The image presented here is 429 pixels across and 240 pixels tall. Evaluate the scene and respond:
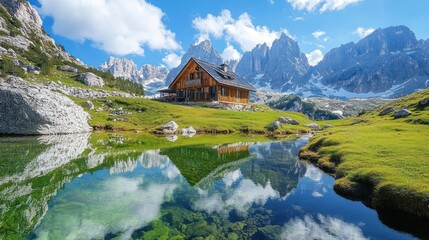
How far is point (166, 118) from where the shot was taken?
58.7m

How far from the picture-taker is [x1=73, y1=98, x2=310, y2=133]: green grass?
5447cm

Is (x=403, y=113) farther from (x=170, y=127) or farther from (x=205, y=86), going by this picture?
(x=205, y=86)

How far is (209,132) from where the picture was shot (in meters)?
53.3

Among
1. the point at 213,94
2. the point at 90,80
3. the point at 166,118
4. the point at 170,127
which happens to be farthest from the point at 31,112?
the point at 90,80

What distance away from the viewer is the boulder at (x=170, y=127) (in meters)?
51.3

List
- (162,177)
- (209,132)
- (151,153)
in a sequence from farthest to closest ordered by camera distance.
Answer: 1. (209,132)
2. (151,153)
3. (162,177)

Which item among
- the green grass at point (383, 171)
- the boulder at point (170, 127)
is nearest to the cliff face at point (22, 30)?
the boulder at point (170, 127)

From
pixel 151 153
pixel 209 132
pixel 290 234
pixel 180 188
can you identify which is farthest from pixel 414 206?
pixel 209 132

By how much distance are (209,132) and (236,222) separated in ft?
133

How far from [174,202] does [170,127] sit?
37.2 meters

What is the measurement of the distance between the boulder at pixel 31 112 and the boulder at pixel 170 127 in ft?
48.0

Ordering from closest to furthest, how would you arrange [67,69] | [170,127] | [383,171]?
[383,171] → [170,127] → [67,69]

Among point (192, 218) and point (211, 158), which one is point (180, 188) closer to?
point (192, 218)

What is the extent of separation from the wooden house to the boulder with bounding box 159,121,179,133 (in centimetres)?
2865
